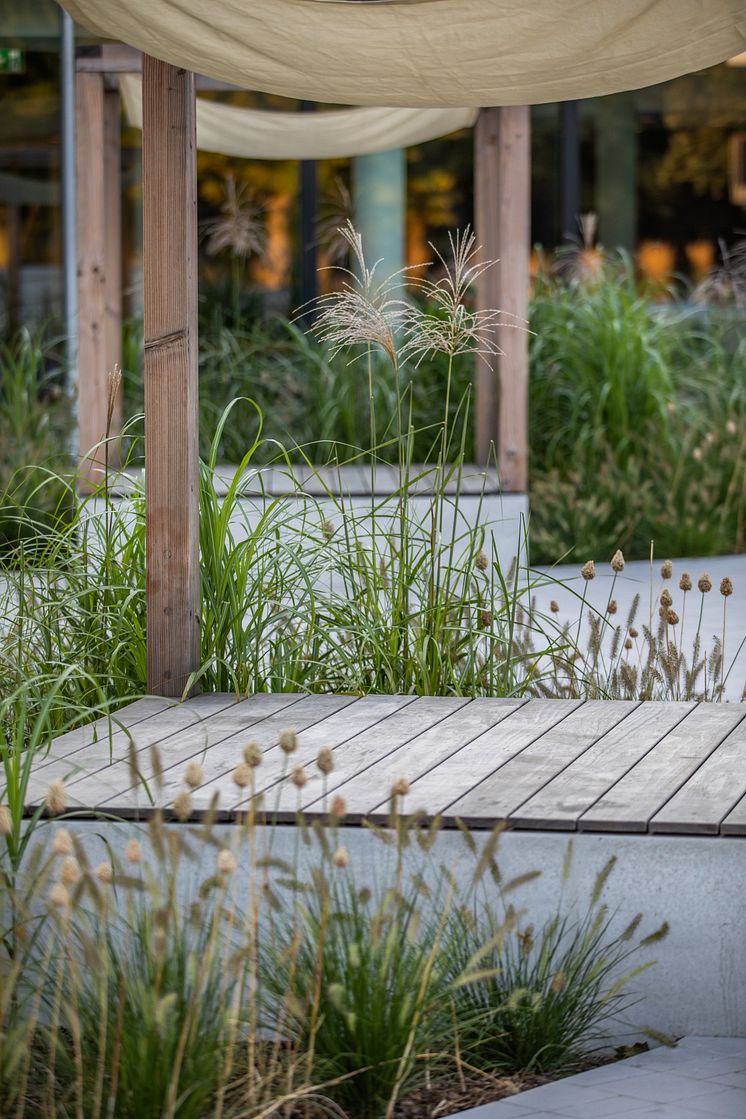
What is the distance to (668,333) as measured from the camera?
843 cm

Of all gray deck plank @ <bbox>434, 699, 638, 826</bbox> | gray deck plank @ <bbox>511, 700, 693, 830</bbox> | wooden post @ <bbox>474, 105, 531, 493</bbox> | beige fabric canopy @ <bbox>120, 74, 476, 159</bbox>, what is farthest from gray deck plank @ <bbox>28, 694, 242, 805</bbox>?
beige fabric canopy @ <bbox>120, 74, 476, 159</bbox>

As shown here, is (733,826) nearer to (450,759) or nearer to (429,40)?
(450,759)

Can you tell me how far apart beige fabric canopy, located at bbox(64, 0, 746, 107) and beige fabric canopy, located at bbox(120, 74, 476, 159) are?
4.22 metres

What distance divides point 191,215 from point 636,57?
3.70 feet

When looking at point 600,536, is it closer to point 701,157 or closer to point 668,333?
point 668,333

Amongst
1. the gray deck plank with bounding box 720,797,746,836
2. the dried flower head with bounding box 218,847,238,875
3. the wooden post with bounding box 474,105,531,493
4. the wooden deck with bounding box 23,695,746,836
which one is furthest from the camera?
the wooden post with bounding box 474,105,531,493

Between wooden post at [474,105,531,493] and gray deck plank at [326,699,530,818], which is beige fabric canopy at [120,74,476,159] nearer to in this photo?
wooden post at [474,105,531,493]

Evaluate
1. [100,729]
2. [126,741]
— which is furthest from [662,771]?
[100,729]

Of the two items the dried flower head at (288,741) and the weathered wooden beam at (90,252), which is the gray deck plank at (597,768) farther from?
the weathered wooden beam at (90,252)

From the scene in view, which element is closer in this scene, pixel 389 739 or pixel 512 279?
pixel 389 739

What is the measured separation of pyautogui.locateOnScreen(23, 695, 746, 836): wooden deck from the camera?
2.89 m

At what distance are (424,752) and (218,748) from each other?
0.41 m

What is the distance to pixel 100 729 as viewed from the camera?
3.55 metres

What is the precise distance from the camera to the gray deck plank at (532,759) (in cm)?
292
